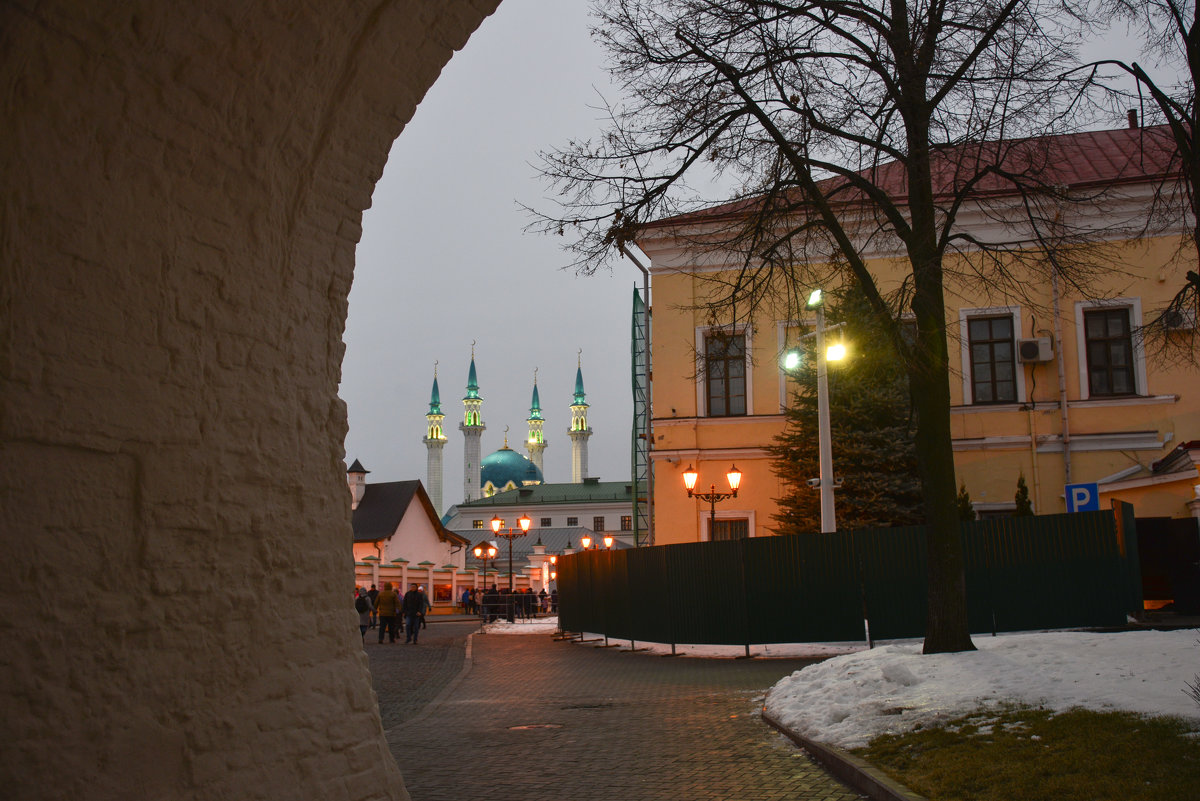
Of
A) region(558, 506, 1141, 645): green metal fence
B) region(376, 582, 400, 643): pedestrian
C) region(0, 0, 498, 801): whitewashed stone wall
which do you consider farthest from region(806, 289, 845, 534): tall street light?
region(376, 582, 400, 643): pedestrian

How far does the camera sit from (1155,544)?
2056cm

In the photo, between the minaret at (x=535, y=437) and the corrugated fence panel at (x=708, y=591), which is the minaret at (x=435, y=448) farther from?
the corrugated fence panel at (x=708, y=591)

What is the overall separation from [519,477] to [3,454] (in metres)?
141

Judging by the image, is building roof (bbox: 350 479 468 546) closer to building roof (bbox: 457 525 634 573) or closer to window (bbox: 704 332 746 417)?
building roof (bbox: 457 525 634 573)

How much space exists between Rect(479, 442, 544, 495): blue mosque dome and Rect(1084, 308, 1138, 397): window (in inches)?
4498

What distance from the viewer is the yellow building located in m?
29.6

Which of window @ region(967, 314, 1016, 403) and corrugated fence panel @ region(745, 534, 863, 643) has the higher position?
window @ region(967, 314, 1016, 403)

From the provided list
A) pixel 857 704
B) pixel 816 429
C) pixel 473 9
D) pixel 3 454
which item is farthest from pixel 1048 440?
pixel 3 454

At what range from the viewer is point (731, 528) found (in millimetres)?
32375

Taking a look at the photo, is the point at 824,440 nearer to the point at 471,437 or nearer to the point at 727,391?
the point at 727,391

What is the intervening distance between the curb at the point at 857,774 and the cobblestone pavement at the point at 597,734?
0.38 ft

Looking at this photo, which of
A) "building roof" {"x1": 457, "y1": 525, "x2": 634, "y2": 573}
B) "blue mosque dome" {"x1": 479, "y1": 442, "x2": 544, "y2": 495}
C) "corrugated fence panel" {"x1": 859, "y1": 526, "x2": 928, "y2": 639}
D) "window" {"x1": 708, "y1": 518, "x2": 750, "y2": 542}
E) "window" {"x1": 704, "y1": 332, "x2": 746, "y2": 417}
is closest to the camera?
"corrugated fence panel" {"x1": 859, "y1": 526, "x2": 928, "y2": 639}

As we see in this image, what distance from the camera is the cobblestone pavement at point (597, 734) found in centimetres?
791

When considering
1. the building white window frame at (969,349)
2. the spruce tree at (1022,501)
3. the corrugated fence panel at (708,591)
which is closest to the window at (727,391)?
the building white window frame at (969,349)
